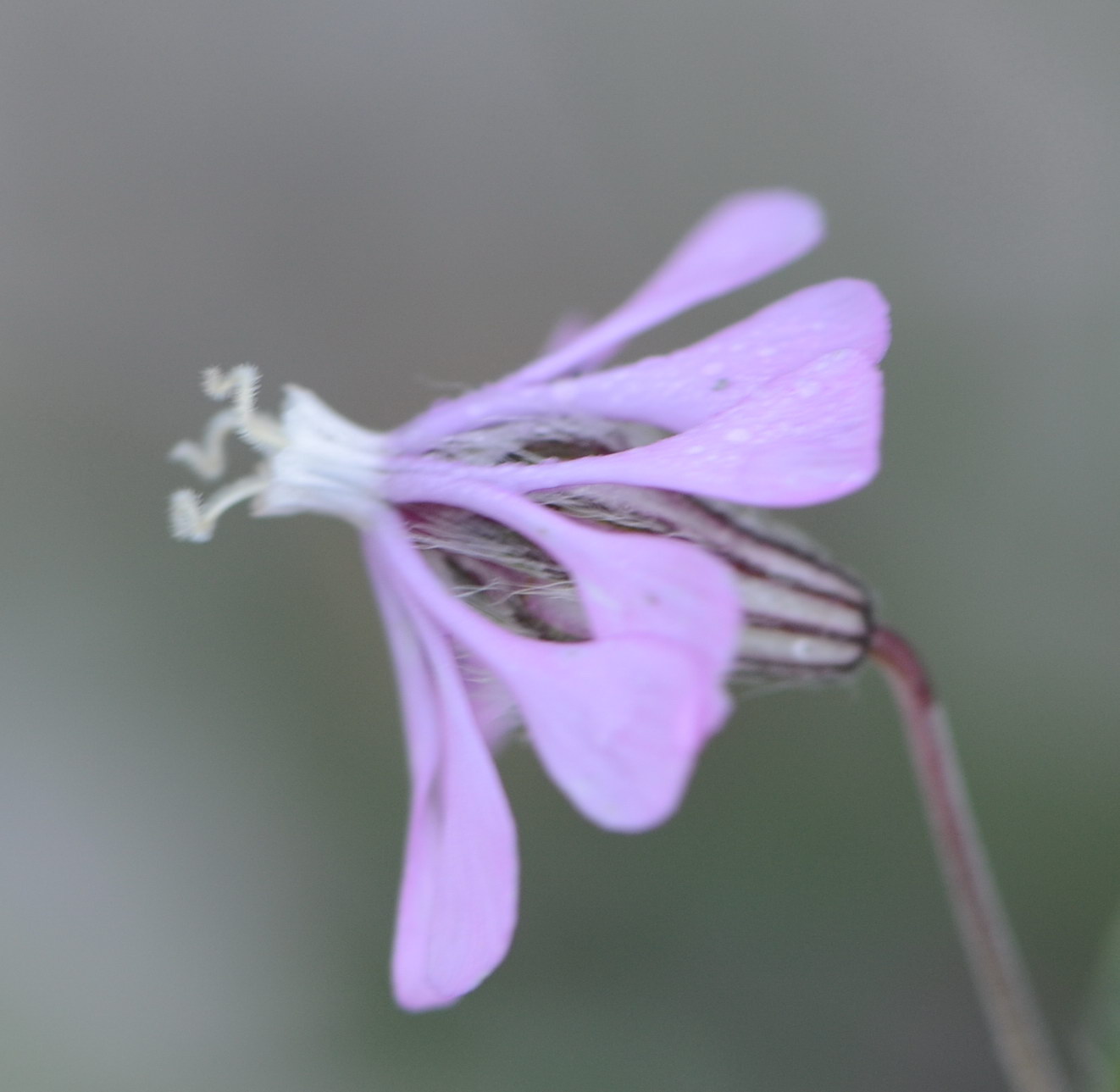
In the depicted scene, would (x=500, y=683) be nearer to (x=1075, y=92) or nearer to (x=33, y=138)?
(x=1075, y=92)

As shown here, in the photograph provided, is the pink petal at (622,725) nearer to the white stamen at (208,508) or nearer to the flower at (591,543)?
the flower at (591,543)

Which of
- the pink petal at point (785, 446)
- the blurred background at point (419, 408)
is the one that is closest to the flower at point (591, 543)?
the pink petal at point (785, 446)

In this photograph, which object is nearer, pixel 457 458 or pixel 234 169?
pixel 457 458

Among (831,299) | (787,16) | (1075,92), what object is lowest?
(831,299)

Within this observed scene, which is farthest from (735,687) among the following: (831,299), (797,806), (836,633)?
(831,299)

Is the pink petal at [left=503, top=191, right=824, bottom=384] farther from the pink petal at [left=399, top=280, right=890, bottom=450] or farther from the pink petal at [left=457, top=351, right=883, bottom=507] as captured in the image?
the pink petal at [left=457, top=351, right=883, bottom=507]

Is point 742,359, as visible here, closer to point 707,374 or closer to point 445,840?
point 707,374

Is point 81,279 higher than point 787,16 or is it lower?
higher
